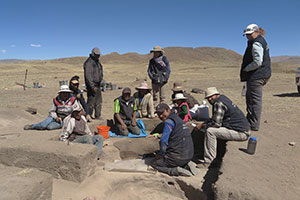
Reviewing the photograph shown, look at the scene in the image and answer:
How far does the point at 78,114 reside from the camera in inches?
166

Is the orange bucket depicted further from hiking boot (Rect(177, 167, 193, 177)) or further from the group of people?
hiking boot (Rect(177, 167, 193, 177))

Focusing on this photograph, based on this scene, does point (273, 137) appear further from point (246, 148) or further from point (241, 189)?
point (241, 189)

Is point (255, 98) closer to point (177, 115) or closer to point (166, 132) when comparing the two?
point (177, 115)

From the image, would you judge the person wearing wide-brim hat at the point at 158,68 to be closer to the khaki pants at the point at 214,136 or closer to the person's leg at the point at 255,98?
the person's leg at the point at 255,98

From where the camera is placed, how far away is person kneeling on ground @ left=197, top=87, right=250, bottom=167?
3.83 metres

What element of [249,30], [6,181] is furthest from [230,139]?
[6,181]

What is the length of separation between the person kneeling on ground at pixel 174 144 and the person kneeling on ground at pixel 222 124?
477 millimetres

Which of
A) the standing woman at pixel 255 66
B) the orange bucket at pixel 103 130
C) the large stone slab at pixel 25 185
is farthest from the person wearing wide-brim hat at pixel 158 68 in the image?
the large stone slab at pixel 25 185

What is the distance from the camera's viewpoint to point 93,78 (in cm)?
586

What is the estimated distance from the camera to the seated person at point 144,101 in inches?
234

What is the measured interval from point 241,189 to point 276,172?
30.5 inches

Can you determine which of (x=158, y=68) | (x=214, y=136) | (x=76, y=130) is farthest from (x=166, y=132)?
(x=158, y=68)

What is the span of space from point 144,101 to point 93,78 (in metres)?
1.37

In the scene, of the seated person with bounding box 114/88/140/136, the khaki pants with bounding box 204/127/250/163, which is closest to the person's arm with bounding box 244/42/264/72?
the khaki pants with bounding box 204/127/250/163
